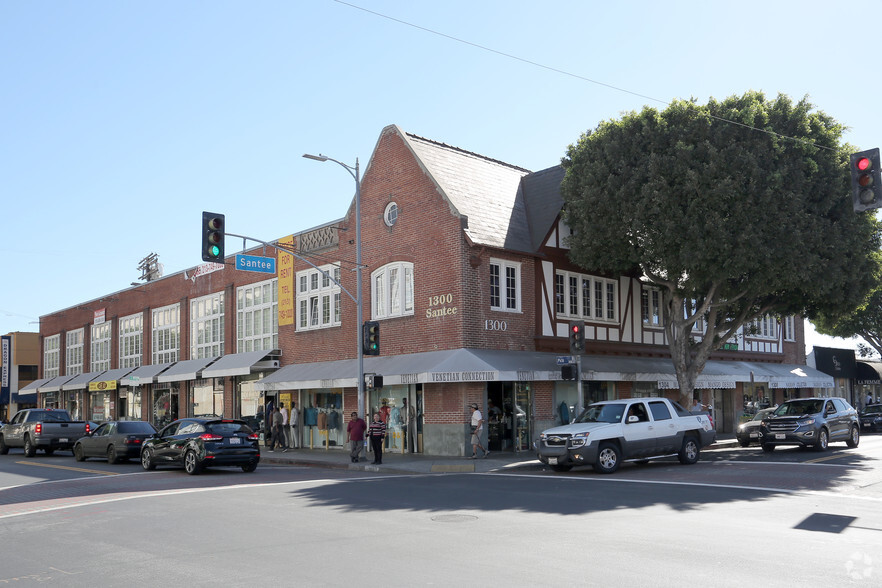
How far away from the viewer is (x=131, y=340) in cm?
4425

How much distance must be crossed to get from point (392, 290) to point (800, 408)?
44.5 ft

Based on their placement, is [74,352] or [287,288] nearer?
[287,288]

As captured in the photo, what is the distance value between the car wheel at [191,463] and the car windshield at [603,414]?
966 centimetres

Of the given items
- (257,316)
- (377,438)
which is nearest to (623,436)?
(377,438)

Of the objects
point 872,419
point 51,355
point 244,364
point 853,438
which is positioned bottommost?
point 872,419

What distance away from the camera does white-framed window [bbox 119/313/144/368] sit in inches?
1703

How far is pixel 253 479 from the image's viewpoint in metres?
18.2

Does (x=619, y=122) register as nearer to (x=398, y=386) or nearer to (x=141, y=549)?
(x=398, y=386)

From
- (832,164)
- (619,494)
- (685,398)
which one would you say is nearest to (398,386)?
(685,398)

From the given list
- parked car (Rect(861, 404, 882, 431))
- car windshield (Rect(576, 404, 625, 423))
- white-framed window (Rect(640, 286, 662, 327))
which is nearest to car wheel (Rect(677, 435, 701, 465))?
car windshield (Rect(576, 404, 625, 423))

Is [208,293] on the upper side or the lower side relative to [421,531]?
upper

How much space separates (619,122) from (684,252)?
4.89m

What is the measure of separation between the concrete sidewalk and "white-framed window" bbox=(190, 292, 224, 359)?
1031 cm

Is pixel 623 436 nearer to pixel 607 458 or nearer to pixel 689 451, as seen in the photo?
pixel 607 458
